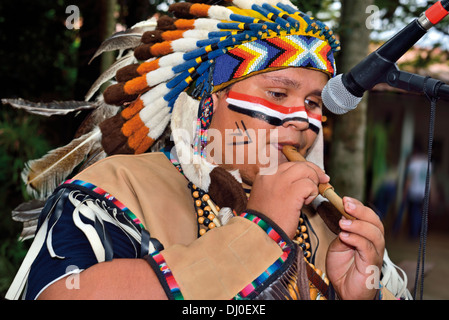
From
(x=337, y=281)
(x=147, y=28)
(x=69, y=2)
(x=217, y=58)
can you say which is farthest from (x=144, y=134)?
(x=69, y=2)

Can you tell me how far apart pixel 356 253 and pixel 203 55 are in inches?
41.6

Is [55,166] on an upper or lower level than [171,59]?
lower

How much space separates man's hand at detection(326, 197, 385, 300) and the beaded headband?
672 mm

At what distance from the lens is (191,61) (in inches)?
77.0

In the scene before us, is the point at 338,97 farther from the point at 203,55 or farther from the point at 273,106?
the point at 203,55

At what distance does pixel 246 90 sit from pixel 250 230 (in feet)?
2.15

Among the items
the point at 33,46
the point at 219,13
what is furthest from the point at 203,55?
the point at 33,46

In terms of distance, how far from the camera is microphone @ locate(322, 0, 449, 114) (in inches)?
48.4

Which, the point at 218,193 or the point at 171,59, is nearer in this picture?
the point at 218,193

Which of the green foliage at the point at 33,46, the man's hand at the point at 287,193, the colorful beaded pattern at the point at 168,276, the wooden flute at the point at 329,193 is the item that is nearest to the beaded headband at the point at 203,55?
the wooden flute at the point at 329,193

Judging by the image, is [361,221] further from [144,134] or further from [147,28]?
[147,28]

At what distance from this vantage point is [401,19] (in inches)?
257

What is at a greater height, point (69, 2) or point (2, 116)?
point (69, 2)

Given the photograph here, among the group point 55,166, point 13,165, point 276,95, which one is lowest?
point 13,165
